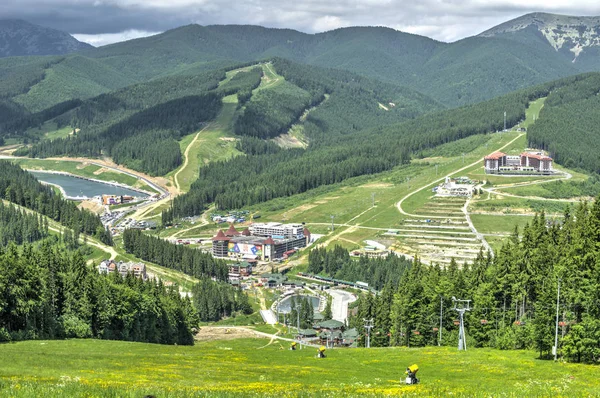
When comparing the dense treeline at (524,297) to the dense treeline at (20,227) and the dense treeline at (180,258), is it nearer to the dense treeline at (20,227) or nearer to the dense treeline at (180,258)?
the dense treeline at (180,258)

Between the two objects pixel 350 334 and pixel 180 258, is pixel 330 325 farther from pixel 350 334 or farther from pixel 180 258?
pixel 180 258

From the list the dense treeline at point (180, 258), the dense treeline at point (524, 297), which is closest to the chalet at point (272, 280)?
the dense treeline at point (180, 258)

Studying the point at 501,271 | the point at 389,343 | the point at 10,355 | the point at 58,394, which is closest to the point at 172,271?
the point at 389,343

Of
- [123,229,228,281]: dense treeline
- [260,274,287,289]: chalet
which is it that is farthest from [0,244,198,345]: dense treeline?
[260,274,287,289]: chalet

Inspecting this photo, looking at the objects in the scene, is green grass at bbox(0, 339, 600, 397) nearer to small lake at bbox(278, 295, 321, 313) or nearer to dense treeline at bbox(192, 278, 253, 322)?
dense treeline at bbox(192, 278, 253, 322)

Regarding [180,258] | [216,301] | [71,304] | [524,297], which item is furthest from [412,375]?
[180,258]

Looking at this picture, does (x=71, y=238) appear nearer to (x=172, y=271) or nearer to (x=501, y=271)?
(x=172, y=271)
